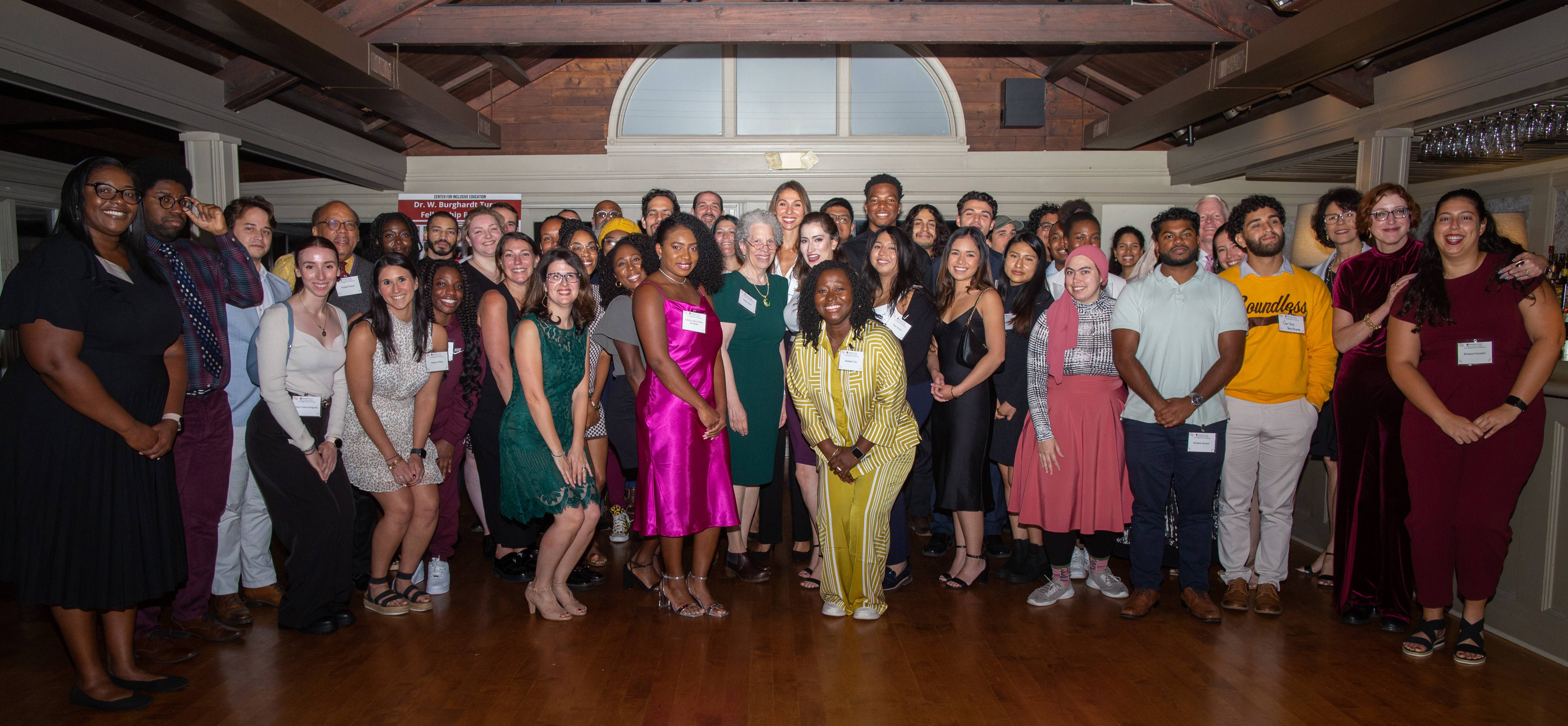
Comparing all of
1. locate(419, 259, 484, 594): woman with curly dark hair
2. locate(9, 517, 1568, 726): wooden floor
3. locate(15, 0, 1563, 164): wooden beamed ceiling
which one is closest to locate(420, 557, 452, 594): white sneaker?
locate(419, 259, 484, 594): woman with curly dark hair

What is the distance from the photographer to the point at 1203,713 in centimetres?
285

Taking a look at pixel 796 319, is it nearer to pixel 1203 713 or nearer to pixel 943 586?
pixel 943 586

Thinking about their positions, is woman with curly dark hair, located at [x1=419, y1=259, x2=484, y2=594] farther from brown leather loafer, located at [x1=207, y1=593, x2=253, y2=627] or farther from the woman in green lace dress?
brown leather loafer, located at [x1=207, y1=593, x2=253, y2=627]

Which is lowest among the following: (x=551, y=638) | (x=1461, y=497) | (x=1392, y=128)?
(x=551, y=638)

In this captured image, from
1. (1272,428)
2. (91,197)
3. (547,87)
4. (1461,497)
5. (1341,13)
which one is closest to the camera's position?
(91,197)

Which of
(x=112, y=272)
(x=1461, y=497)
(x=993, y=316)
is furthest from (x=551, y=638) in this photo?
(x=1461, y=497)

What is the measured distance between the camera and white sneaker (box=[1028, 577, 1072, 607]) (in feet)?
12.8

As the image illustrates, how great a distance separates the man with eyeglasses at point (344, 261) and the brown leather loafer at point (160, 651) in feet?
5.54

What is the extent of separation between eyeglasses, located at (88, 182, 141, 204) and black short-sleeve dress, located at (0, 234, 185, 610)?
173 mm

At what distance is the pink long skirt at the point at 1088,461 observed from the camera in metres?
3.82

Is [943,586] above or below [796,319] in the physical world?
below

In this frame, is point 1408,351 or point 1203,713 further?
point 1408,351

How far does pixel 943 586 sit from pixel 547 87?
7081mm

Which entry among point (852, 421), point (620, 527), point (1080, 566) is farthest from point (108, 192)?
point (1080, 566)
